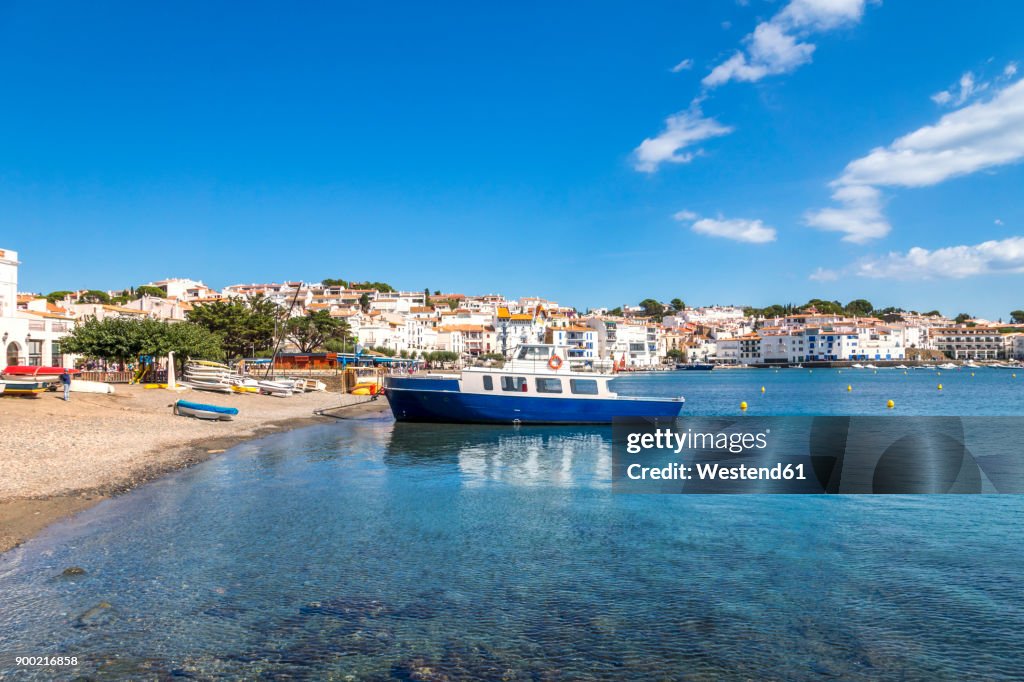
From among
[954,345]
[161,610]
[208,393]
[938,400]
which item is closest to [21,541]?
[161,610]

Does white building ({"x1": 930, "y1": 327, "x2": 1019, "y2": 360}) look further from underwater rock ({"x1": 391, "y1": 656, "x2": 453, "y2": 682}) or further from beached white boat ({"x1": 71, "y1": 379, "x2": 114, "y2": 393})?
underwater rock ({"x1": 391, "y1": 656, "x2": 453, "y2": 682})

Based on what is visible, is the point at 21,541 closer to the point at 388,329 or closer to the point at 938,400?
the point at 938,400

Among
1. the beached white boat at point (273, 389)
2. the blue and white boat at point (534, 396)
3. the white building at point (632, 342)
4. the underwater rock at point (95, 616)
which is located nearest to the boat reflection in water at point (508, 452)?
the blue and white boat at point (534, 396)

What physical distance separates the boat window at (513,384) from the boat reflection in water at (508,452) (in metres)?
1.88

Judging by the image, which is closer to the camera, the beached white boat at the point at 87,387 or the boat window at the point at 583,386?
the beached white boat at the point at 87,387

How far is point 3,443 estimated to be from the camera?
694 inches

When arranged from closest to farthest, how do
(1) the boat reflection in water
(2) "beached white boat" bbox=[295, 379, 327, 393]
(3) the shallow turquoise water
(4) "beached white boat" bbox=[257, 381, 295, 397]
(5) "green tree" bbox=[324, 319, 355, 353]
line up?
(3) the shallow turquoise water
(1) the boat reflection in water
(4) "beached white boat" bbox=[257, 381, 295, 397]
(2) "beached white boat" bbox=[295, 379, 327, 393]
(5) "green tree" bbox=[324, 319, 355, 353]

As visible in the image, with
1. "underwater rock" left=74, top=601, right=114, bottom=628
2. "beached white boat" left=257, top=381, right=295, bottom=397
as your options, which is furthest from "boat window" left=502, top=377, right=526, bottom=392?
"underwater rock" left=74, top=601, right=114, bottom=628

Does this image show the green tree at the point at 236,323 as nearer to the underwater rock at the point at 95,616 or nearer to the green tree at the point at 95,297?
the underwater rock at the point at 95,616

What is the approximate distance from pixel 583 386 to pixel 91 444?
20.6 meters

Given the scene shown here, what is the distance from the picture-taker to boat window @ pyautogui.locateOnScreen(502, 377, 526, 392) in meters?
33.4

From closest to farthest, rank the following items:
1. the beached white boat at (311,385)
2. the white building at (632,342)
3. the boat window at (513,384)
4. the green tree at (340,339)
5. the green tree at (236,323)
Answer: the boat window at (513,384)
the beached white boat at (311,385)
the green tree at (236,323)
the green tree at (340,339)
the white building at (632,342)

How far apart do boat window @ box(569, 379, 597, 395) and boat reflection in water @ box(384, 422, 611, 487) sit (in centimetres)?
178

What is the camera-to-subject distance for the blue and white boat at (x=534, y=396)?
110 ft
